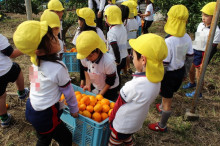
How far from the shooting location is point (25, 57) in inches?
224

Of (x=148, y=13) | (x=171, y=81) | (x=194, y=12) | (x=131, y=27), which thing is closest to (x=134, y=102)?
(x=171, y=81)

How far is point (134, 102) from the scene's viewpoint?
1887mm

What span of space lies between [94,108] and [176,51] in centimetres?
139

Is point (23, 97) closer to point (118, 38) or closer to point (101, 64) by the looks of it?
point (101, 64)

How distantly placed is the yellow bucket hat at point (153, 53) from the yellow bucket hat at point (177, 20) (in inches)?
40.1

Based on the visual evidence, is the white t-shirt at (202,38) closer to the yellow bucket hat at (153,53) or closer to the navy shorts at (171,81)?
the navy shorts at (171,81)

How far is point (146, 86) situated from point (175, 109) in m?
2.24

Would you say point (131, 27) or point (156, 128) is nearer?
point (156, 128)

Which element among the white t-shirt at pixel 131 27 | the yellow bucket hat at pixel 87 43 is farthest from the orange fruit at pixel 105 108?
the white t-shirt at pixel 131 27

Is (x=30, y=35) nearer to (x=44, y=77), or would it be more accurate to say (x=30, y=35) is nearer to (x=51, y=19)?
(x=44, y=77)

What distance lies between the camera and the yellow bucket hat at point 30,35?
1.59 meters

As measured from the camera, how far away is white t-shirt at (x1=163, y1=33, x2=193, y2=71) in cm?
260

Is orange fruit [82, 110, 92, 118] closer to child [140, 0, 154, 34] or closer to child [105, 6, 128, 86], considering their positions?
child [105, 6, 128, 86]

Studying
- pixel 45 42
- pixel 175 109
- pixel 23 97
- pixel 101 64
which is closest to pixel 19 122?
pixel 23 97
